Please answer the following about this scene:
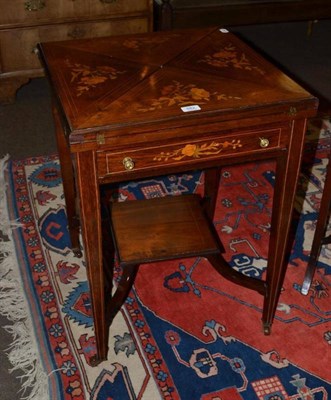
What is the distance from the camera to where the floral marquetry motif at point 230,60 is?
1760mm

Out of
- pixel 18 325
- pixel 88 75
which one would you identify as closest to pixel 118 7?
pixel 88 75

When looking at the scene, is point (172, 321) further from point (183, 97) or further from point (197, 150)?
point (183, 97)

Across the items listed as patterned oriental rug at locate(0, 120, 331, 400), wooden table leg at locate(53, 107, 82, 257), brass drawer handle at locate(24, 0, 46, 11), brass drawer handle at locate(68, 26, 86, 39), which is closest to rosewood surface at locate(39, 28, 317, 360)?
patterned oriental rug at locate(0, 120, 331, 400)

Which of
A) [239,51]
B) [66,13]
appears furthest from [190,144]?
[66,13]

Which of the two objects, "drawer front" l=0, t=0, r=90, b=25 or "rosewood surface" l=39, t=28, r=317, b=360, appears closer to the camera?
"rosewood surface" l=39, t=28, r=317, b=360

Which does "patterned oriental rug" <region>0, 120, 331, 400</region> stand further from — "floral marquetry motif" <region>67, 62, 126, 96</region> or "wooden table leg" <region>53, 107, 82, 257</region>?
"floral marquetry motif" <region>67, 62, 126, 96</region>

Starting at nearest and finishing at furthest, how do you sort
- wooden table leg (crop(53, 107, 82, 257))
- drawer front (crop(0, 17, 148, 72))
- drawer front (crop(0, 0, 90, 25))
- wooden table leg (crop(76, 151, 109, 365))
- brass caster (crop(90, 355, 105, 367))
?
wooden table leg (crop(76, 151, 109, 365)) → brass caster (crop(90, 355, 105, 367)) → wooden table leg (crop(53, 107, 82, 257)) → drawer front (crop(0, 0, 90, 25)) → drawer front (crop(0, 17, 148, 72))

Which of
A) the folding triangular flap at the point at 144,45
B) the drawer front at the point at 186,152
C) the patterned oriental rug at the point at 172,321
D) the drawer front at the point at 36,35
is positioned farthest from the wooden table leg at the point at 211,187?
the drawer front at the point at 36,35

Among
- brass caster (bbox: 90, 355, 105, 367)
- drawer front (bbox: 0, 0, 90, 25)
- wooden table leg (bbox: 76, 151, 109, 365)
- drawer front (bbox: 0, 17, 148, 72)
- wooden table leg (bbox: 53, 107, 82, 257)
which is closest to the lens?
wooden table leg (bbox: 76, 151, 109, 365)

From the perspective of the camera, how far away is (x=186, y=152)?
1516 mm

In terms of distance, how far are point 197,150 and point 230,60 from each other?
17.6 inches

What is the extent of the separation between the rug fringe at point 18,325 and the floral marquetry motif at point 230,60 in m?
1.15

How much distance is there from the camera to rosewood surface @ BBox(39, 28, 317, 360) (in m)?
1.44

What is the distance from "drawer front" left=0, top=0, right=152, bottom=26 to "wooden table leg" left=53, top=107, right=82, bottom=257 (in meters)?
1.47
